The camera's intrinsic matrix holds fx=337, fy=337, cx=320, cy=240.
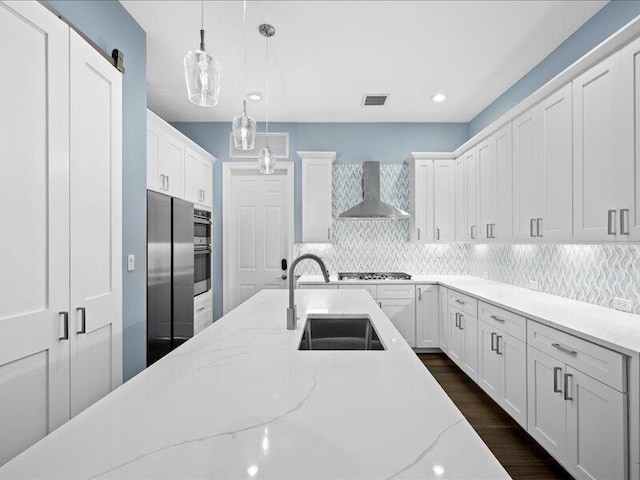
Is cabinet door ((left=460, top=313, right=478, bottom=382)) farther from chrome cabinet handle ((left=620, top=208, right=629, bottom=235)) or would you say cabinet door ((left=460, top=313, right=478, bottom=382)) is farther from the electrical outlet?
chrome cabinet handle ((left=620, top=208, right=629, bottom=235))

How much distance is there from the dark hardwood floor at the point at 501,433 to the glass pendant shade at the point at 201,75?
256cm

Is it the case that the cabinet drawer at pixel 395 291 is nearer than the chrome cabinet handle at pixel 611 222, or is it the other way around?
the chrome cabinet handle at pixel 611 222

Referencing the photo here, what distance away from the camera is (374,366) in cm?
105

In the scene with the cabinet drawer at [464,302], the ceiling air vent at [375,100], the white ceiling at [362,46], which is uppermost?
the white ceiling at [362,46]

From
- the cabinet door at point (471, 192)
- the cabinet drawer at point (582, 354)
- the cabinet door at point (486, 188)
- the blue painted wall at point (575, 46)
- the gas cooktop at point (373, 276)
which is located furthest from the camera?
the gas cooktop at point (373, 276)

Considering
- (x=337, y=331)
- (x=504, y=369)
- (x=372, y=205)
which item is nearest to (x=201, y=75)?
(x=337, y=331)

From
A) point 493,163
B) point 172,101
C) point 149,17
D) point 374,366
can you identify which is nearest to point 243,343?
point 374,366

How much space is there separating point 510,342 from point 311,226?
251cm

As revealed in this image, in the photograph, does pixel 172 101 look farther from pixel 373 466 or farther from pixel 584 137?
pixel 373 466

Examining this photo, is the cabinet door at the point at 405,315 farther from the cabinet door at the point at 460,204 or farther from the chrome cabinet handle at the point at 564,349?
the chrome cabinet handle at the point at 564,349

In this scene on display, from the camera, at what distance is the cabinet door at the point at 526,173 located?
2.57 meters

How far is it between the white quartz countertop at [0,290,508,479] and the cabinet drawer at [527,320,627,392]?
1102mm

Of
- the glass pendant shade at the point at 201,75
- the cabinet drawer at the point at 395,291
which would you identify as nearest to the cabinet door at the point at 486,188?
the cabinet drawer at the point at 395,291

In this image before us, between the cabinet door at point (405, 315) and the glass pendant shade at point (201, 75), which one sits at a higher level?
the glass pendant shade at point (201, 75)
